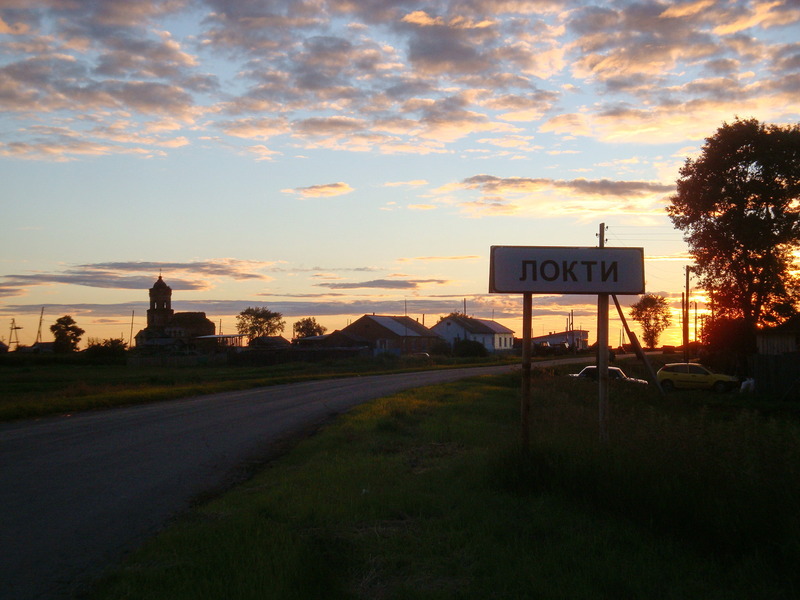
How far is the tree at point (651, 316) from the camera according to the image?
127 meters

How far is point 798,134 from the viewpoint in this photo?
1455 inches

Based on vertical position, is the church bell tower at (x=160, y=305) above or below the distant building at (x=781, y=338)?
above

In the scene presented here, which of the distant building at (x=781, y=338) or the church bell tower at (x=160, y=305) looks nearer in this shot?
the distant building at (x=781, y=338)

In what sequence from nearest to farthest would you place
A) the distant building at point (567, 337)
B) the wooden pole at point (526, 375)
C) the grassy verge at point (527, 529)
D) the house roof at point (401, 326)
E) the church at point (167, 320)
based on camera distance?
the grassy verge at point (527, 529)
the wooden pole at point (526, 375)
the house roof at point (401, 326)
the church at point (167, 320)
the distant building at point (567, 337)

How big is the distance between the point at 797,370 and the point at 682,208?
12.9m

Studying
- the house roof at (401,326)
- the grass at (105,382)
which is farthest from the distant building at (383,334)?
the grass at (105,382)

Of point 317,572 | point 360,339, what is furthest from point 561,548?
point 360,339

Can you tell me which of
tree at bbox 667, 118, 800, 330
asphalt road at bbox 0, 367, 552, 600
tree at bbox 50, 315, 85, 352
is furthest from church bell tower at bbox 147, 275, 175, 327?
asphalt road at bbox 0, 367, 552, 600

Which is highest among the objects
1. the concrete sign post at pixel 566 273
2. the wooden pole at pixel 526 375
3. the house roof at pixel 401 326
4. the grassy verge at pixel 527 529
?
the house roof at pixel 401 326

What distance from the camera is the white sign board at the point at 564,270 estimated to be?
896 cm

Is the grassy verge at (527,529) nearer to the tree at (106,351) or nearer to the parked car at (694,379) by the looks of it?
the parked car at (694,379)

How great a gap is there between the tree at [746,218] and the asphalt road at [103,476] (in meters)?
25.8

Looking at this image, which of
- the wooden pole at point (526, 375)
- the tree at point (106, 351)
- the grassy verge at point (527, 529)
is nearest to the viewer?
the grassy verge at point (527, 529)

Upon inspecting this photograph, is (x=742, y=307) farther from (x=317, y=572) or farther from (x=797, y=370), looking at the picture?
(x=317, y=572)
